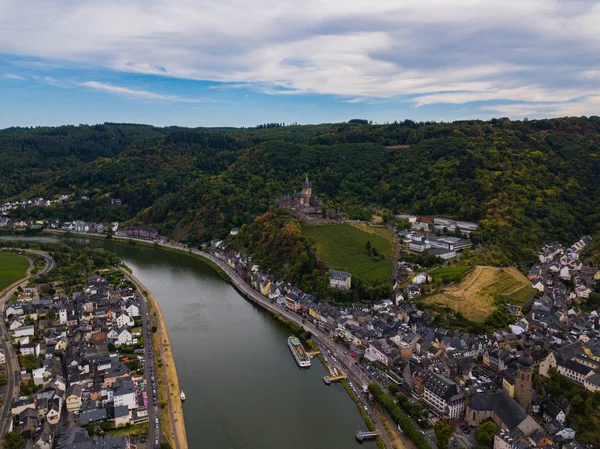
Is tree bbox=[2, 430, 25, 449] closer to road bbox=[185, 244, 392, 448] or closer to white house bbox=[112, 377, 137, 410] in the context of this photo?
white house bbox=[112, 377, 137, 410]

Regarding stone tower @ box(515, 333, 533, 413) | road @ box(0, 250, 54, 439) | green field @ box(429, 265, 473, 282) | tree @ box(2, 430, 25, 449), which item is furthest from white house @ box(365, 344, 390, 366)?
road @ box(0, 250, 54, 439)

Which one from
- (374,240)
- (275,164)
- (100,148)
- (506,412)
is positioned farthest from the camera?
(100,148)

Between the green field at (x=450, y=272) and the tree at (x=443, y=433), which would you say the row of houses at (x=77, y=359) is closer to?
the tree at (x=443, y=433)

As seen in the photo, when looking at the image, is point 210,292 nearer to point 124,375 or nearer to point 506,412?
point 124,375

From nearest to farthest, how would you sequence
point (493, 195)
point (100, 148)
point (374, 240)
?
point (374, 240), point (493, 195), point (100, 148)

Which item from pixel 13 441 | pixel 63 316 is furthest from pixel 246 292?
pixel 13 441

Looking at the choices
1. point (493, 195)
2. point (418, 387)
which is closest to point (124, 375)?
point (418, 387)
